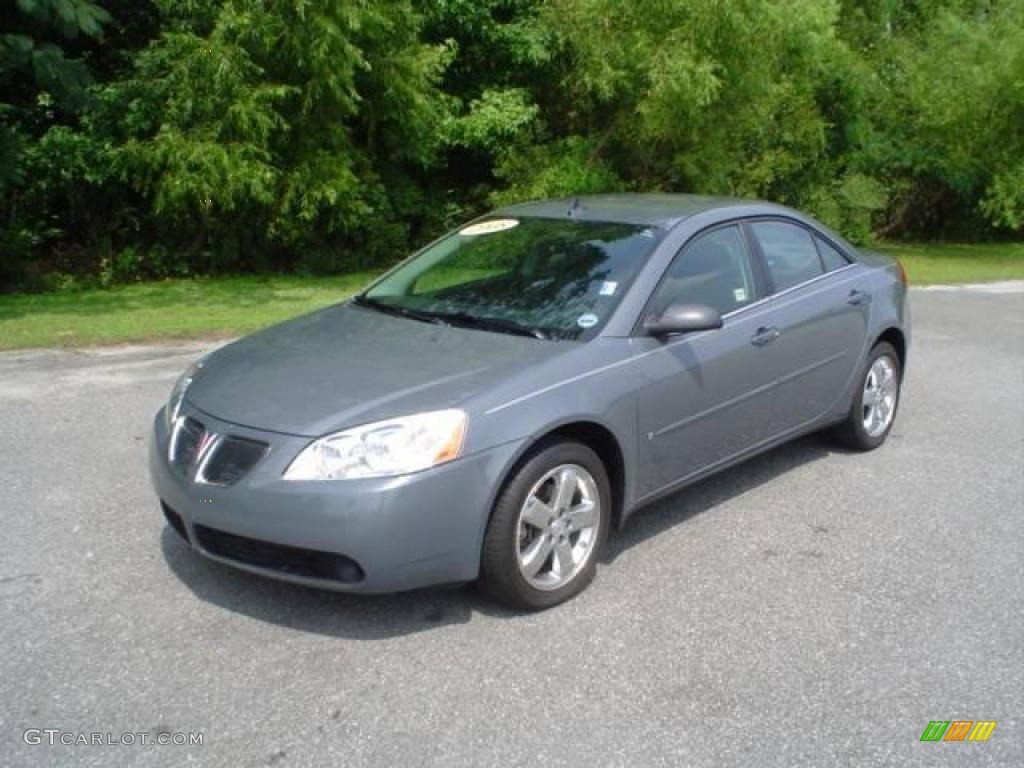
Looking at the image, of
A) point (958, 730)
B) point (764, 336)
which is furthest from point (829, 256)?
point (958, 730)

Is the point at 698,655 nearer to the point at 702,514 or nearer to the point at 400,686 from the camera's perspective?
the point at 400,686

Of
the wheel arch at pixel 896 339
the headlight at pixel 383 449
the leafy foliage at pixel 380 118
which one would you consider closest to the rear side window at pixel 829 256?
the wheel arch at pixel 896 339

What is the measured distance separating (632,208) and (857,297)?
1494mm

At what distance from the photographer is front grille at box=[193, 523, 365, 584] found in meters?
3.79

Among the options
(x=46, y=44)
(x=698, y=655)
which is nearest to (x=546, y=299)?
(x=698, y=655)

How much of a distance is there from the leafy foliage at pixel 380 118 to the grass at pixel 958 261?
1.23m

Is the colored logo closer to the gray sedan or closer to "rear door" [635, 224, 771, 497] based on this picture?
the gray sedan

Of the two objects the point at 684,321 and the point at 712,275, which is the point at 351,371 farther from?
the point at 712,275

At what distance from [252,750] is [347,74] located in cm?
1195

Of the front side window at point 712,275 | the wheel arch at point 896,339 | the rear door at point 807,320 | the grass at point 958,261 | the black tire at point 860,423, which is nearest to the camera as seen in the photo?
the front side window at point 712,275

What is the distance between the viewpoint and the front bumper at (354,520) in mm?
3697

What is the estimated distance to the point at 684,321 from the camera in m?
4.57

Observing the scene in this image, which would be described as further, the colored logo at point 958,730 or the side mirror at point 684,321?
the side mirror at point 684,321

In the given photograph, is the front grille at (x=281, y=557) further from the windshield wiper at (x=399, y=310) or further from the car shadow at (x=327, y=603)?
the windshield wiper at (x=399, y=310)
